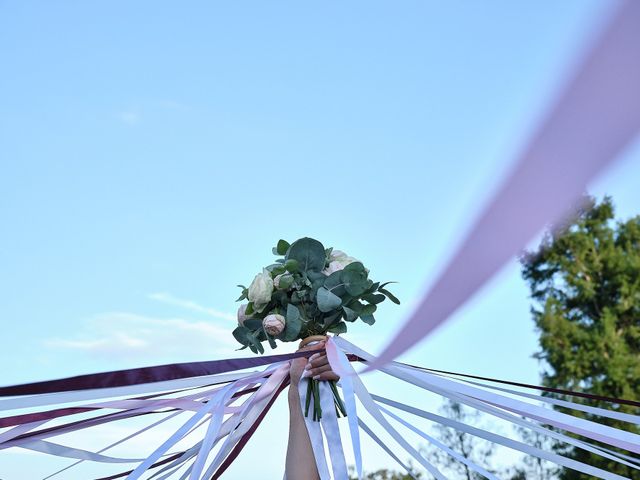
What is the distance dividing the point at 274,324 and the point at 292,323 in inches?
4.1

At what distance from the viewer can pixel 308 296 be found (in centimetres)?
339

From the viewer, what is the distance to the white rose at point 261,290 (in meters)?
3.31

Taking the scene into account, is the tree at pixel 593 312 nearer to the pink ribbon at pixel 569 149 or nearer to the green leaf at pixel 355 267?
the green leaf at pixel 355 267

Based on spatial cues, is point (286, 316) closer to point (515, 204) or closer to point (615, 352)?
point (515, 204)

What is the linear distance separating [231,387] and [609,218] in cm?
1390

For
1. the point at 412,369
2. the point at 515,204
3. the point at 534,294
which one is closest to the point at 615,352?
the point at 534,294

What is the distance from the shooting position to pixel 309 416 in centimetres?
321

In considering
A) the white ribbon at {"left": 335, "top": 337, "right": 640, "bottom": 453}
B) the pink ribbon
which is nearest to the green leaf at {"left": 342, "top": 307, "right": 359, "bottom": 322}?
the white ribbon at {"left": 335, "top": 337, "right": 640, "bottom": 453}

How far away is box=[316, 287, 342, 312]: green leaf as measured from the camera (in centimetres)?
325

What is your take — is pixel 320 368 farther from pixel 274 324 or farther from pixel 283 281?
pixel 283 281

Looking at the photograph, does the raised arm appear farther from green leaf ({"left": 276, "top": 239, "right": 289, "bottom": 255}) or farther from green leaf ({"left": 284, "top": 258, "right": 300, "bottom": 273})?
green leaf ({"left": 276, "top": 239, "right": 289, "bottom": 255})

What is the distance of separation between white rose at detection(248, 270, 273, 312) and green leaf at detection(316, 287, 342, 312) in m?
0.25

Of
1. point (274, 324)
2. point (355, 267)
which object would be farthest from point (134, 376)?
point (355, 267)

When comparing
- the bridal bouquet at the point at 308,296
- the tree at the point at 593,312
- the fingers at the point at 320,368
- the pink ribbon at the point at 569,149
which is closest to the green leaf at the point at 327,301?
the bridal bouquet at the point at 308,296
